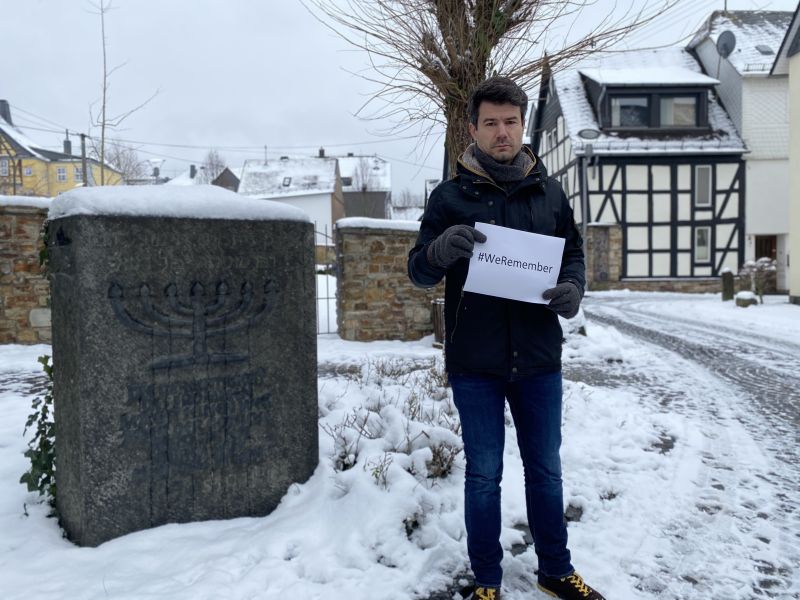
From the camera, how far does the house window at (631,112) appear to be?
21.2 metres

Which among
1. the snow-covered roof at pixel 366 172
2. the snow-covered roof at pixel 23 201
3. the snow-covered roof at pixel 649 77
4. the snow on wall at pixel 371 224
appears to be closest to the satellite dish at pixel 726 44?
the snow-covered roof at pixel 649 77

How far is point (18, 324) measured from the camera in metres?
7.45

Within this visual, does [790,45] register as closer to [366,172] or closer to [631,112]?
[631,112]

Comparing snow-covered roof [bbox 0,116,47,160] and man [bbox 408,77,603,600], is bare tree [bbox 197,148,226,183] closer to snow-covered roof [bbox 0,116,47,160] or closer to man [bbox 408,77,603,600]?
snow-covered roof [bbox 0,116,47,160]

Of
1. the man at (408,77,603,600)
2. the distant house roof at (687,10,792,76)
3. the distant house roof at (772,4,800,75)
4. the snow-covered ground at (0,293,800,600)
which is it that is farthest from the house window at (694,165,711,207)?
the man at (408,77,603,600)

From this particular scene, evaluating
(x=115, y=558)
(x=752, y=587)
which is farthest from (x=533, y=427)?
(x=115, y=558)

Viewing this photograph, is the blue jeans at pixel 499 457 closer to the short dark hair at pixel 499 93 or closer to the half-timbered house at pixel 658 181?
the short dark hair at pixel 499 93

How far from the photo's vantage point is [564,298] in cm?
205

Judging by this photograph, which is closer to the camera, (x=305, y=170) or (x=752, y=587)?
(x=752, y=587)

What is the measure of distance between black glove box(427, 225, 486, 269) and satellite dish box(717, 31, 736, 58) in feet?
79.0

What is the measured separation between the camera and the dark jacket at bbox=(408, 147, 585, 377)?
2.06 meters

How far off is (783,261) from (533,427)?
2414cm

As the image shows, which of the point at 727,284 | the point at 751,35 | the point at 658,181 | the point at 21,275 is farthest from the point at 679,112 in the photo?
the point at 21,275

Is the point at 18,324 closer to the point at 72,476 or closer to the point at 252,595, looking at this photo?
the point at 72,476
